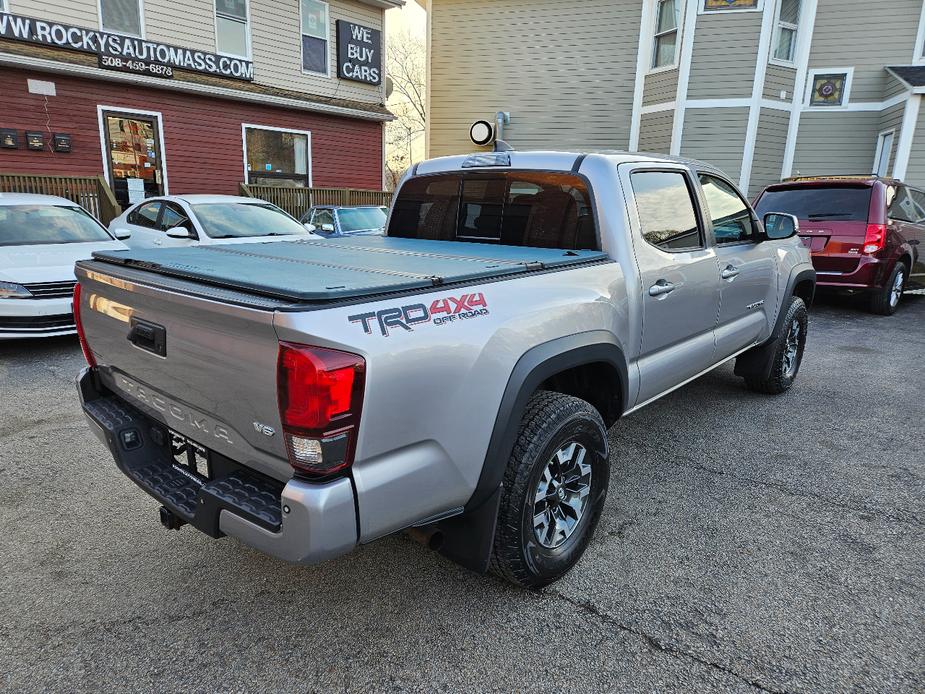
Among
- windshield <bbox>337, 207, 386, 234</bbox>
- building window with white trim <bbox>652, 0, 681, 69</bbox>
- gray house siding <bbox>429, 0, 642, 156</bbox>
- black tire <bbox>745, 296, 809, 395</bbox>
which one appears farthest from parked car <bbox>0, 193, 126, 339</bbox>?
building window with white trim <bbox>652, 0, 681, 69</bbox>

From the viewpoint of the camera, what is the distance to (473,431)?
2156mm

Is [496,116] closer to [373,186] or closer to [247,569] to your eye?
[373,186]

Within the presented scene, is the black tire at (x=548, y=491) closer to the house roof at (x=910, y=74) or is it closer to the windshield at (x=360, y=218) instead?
the windshield at (x=360, y=218)

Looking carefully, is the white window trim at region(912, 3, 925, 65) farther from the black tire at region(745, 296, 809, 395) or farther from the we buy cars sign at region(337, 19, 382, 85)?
the black tire at region(745, 296, 809, 395)

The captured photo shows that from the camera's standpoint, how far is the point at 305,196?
50.3ft

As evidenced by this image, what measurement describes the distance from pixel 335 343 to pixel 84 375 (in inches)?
71.2

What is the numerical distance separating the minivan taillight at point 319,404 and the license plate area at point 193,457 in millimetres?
637

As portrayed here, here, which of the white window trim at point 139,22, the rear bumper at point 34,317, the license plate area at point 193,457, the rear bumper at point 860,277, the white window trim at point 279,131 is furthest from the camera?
the white window trim at point 279,131

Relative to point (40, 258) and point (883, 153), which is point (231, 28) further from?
point (883, 153)

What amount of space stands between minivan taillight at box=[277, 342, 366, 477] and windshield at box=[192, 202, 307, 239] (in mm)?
7076

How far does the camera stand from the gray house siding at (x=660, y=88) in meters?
14.8

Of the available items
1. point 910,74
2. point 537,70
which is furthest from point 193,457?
point 910,74

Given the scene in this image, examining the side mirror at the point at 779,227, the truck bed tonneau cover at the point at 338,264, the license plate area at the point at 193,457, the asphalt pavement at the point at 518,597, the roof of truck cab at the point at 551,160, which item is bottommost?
the asphalt pavement at the point at 518,597

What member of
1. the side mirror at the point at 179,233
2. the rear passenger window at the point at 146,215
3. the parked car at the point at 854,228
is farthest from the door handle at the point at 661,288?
the rear passenger window at the point at 146,215
